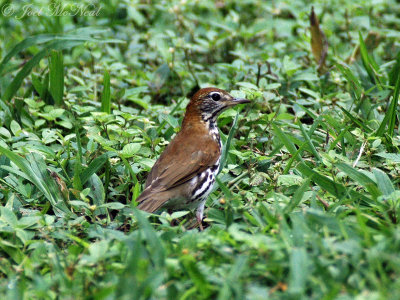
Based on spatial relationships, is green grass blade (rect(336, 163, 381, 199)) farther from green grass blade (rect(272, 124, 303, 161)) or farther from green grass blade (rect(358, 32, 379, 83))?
green grass blade (rect(358, 32, 379, 83))

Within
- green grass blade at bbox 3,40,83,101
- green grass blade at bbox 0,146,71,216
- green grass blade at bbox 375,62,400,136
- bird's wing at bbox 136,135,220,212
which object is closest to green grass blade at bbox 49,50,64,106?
green grass blade at bbox 3,40,83,101

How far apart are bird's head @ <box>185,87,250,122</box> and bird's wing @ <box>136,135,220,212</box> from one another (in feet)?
1.13

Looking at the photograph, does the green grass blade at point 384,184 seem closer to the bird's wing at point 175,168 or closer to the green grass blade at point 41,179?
the bird's wing at point 175,168

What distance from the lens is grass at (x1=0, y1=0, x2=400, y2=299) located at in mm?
3400

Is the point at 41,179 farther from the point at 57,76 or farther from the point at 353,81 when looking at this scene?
the point at 353,81

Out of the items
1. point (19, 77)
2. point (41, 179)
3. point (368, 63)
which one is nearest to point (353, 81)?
point (368, 63)

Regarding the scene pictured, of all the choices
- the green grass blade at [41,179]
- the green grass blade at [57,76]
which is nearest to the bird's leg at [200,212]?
the green grass blade at [41,179]

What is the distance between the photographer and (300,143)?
5609 mm

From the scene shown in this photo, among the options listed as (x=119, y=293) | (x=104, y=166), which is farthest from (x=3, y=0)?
(x=119, y=293)

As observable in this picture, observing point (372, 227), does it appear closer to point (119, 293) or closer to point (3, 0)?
point (119, 293)

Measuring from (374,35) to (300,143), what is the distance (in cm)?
267

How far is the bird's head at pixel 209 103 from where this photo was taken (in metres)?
5.76

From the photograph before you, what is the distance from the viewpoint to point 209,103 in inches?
227

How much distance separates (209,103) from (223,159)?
655 mm
